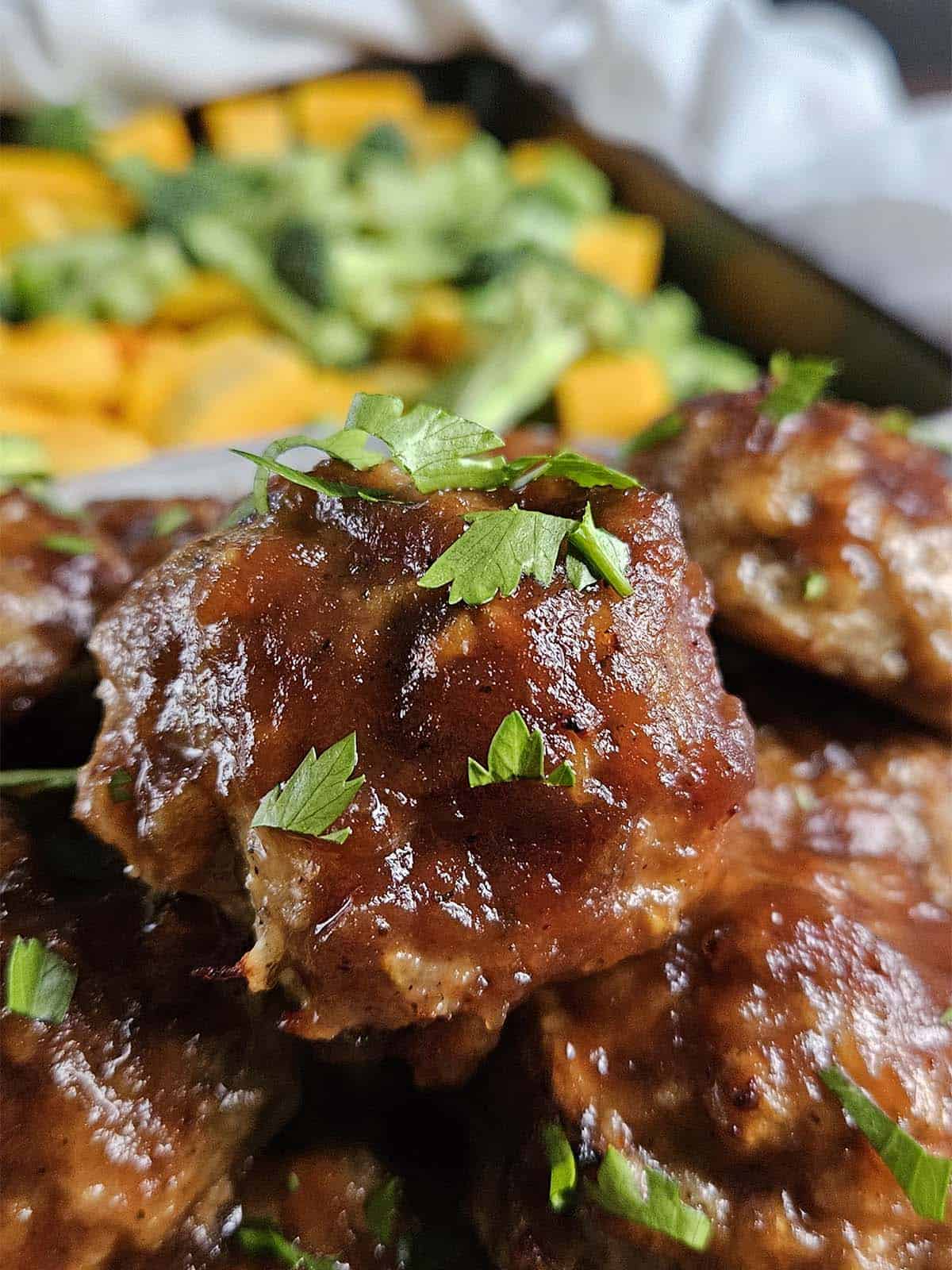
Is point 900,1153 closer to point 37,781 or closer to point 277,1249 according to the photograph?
point 277,1249

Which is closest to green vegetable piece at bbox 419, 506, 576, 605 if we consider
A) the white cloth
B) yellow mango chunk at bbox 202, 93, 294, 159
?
the white cloth

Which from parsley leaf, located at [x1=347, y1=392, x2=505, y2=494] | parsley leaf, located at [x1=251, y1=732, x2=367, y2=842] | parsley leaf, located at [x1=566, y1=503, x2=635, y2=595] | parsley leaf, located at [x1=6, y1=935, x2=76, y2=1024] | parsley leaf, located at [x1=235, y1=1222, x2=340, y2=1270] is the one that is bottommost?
parsley leaf, located at [x1=235, y1=1222, x2=340, y2=1270]

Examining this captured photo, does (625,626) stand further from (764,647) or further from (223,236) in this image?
(223,236)

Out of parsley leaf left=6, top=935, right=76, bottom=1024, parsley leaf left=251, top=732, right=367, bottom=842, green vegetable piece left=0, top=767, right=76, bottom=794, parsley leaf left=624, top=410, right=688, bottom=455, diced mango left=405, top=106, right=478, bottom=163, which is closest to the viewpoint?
parsley leaf left=251, top=732, right=367, bottom=842

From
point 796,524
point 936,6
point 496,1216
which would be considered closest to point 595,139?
point 936,6

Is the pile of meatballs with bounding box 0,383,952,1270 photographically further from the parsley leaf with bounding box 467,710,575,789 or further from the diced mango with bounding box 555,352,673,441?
the diced mango with bounding box 555,352,673,441

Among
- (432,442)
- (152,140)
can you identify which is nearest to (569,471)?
(432,442)

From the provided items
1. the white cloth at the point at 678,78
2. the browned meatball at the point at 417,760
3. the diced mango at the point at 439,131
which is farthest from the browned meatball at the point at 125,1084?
the diced mango at the point at 439,131
